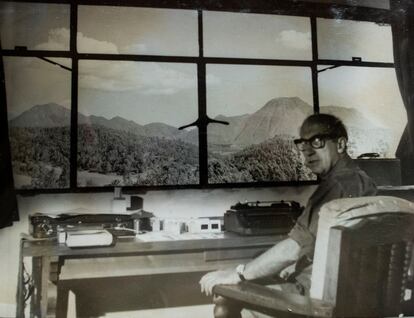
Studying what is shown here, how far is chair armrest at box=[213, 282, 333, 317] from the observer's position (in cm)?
124

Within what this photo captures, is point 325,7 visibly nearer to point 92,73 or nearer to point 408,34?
point 408,34

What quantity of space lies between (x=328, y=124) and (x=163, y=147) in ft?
3.31

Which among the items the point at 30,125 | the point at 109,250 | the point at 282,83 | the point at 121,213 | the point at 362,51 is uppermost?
the point at 362,51

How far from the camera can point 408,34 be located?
8.48ft

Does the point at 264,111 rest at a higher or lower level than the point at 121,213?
higher

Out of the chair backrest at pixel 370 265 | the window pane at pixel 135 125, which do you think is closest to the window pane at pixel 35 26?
the window pane at pixel 135 125

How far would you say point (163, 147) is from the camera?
236 centimetres

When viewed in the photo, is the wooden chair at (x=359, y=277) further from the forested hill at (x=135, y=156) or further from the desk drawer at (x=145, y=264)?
the forested hill at (x=135, y=156)

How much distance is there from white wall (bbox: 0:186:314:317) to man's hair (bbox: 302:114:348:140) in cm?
47

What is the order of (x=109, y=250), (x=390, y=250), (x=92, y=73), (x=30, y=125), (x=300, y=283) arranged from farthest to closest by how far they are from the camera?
1. (x=92, y=73)
2. (x=30, y=125)
3. (x=109, y=250)
4. (x=300, y=283)
5. (x=390, y=250)

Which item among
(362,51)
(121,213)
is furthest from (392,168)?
(121,213)

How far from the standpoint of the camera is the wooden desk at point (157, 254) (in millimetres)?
1793

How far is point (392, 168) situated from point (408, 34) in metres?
0.90

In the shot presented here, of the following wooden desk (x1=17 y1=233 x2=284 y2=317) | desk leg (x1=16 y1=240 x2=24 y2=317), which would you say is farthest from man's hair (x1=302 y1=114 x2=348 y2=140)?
desk leg (x1=16 y1=240 x2=24 y2=317)
